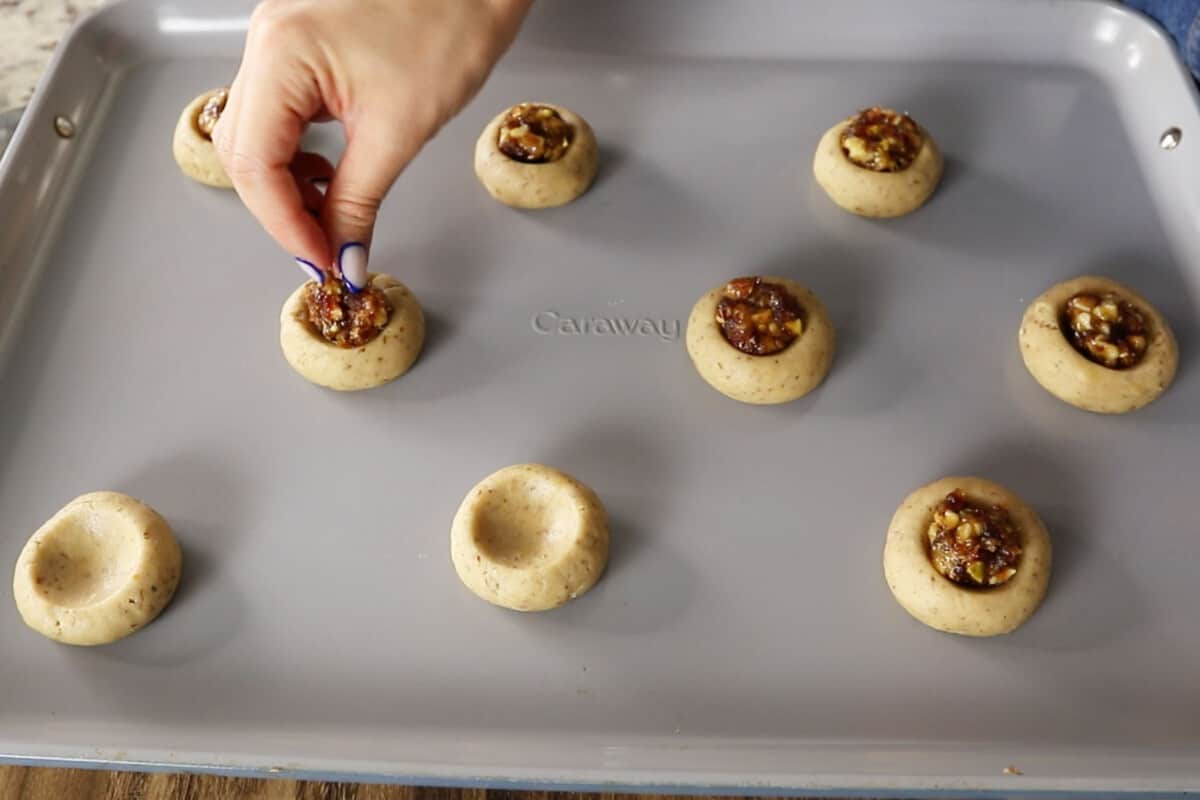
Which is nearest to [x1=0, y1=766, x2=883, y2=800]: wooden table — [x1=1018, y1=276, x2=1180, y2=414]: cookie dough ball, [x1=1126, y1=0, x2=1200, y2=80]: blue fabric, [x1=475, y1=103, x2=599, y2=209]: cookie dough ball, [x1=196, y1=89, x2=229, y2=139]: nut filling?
[x1=1018, y1=276, x2=1180, y2=414]: cookie dough ball

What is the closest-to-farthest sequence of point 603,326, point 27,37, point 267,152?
point 267,152 < point 603,326 < point 27,37

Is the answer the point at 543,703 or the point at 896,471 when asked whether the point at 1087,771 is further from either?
the point at 543,703

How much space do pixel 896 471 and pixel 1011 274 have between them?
1.68ft

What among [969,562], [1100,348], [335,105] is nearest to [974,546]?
[969,562]

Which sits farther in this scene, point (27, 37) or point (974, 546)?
point (27, 37)

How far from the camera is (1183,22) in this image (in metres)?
1.98

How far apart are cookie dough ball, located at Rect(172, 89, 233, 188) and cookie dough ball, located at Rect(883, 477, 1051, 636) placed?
1501 millimetres

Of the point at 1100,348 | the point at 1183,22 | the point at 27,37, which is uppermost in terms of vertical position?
the point at 1183,22

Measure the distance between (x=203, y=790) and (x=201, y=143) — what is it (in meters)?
1.25

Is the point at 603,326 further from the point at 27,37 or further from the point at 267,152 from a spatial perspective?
the point at 27,37

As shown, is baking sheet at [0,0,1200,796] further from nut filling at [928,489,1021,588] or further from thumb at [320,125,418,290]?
thumb at [320,125,418,290]

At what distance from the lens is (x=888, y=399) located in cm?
177

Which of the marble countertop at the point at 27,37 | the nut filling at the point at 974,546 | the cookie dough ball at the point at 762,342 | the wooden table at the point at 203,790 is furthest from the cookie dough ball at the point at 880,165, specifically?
the marble countertop at the point at 27,37

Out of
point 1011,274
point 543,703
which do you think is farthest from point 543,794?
point 1011,274
